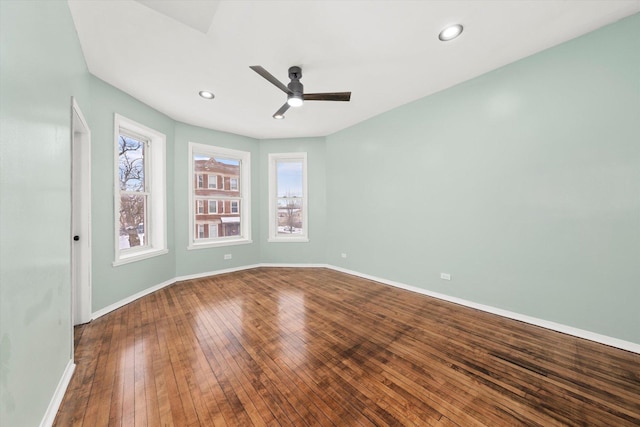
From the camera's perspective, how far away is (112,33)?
2.01m

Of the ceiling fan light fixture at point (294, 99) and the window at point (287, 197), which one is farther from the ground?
the ceiling fan light fixture at point (294, 99)

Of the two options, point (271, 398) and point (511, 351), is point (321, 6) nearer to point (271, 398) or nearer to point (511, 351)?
point (271, 398)

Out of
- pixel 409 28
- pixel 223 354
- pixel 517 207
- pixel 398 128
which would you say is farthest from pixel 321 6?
pixel 223 354

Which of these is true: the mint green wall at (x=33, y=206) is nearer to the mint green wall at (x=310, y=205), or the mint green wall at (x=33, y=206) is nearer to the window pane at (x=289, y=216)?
the mint green wall at (x=310, y=205)

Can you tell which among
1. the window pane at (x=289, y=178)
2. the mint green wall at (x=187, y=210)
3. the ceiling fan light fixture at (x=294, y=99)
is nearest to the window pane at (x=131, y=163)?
the mint green wall at (x=187, y=210)

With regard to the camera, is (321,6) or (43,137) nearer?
(43,137)

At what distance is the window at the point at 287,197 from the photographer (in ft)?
16.7

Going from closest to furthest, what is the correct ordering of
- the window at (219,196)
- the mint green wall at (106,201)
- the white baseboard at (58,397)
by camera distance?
the white baseboard at (58,397)
the mint green wall at (106,201)
the window at (219,196)

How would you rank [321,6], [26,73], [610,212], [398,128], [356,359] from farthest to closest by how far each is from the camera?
[398,128]
[610,212]
[356,359]
[321,6]
[26,73]

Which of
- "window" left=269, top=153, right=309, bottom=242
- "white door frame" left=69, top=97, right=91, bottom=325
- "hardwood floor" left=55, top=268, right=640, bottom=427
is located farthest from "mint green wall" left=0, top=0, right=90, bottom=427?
"window" left=269, top=153, right=309, bottom=242

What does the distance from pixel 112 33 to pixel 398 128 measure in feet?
11.6

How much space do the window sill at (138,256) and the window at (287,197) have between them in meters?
2.06

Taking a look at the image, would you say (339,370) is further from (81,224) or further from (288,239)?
(288,239)

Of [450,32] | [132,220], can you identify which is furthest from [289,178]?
[450,32]
